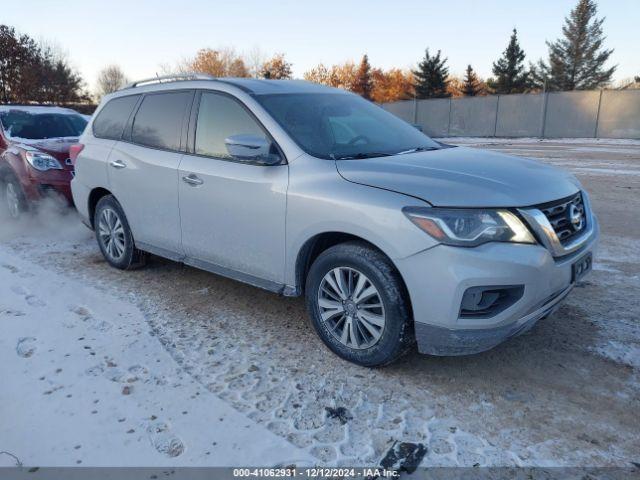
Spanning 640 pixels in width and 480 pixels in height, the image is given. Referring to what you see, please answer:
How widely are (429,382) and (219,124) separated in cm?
247

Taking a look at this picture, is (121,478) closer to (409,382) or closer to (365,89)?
(409,382)

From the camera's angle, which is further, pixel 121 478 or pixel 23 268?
pixel 23 268

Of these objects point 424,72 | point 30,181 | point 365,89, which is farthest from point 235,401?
point 365,89

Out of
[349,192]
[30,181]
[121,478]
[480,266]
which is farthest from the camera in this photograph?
[30,181]

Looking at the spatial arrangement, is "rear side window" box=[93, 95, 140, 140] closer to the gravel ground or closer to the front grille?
the gravel ground

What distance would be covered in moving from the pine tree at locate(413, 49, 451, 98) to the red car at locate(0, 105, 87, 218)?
2032 inches

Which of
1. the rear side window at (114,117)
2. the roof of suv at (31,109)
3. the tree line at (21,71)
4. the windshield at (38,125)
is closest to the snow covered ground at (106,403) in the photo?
the rear side window at (114,117)

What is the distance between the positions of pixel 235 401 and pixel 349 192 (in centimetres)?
139

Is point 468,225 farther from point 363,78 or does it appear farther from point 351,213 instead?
point 363,78

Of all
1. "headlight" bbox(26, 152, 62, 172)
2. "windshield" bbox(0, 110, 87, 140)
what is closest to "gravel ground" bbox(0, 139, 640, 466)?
"headlight" bbox(26, 152, 62, 172)

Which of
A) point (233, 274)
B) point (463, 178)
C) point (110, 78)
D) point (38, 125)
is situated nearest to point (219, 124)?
point (233, 274)

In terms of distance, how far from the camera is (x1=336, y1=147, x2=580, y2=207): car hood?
2867 millimetres

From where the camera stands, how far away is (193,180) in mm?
4031

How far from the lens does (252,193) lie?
142 inches
